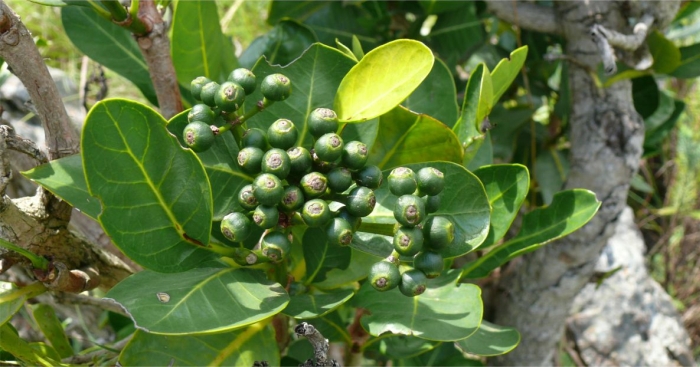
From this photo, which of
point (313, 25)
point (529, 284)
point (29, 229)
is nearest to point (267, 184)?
point (29, 229)

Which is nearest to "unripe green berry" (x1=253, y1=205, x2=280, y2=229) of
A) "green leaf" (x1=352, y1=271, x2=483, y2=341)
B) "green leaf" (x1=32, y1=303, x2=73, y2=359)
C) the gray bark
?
"green leaf" (x1=352, y1=271, x2=483, y2=341)

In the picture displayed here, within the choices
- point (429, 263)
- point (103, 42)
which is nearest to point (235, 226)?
point (429, 263)

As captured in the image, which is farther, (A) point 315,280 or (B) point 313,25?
(B) point 313,25

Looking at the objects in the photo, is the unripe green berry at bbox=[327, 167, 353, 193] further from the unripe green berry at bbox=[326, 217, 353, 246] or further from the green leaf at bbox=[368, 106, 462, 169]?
the green leaf at bbox=[368, 106, 462, 169]

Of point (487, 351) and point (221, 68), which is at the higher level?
point (221, 68)

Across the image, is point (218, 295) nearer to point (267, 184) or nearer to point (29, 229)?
point (267, 184)

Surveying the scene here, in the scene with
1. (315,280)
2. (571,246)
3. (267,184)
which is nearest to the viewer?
(267,184)

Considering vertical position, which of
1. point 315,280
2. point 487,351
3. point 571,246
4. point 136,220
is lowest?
point 571,246
